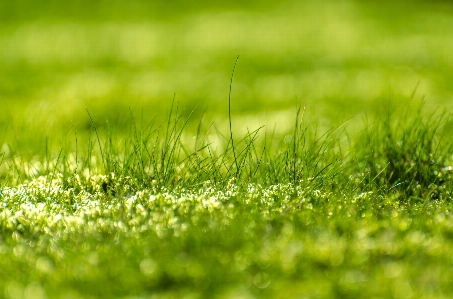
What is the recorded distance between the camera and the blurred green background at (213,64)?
836 centimetres

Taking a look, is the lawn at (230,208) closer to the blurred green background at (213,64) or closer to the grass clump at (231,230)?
the grass clump at (231,230)

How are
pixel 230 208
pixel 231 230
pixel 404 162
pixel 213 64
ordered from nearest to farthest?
pixel 231 230, pixel 230 208, pixel 404 162, pixel 213 64

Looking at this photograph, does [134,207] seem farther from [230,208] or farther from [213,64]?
[213,64]

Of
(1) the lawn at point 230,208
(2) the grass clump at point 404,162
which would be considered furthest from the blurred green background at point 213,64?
(2) the grass clump at point 404,162

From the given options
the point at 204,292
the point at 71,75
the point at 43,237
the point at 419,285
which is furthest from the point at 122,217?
the point at 71,75

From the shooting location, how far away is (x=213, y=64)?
12492 mm

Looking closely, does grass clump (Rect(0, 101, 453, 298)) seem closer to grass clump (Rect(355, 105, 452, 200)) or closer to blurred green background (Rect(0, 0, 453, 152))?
grass clump (Rect(355, 105, 452, 200))

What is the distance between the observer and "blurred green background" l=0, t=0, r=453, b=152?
8.36 m

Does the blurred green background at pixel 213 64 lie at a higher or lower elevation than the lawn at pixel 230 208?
lower

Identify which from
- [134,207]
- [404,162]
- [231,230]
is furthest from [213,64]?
[231,230]

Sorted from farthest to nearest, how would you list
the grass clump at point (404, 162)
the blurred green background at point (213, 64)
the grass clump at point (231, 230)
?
the blurred green background at point (213, 64) → the grass clump at point (404, 162) → the grass clump at point (231, 230)

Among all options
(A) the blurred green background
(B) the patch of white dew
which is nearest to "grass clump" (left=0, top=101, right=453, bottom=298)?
(B) the patch of white dew

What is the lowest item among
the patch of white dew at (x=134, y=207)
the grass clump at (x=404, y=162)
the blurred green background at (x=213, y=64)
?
the blurred green background at (x=213, y=64)

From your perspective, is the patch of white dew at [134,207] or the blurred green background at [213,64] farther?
the blurred green background at [213,64]
